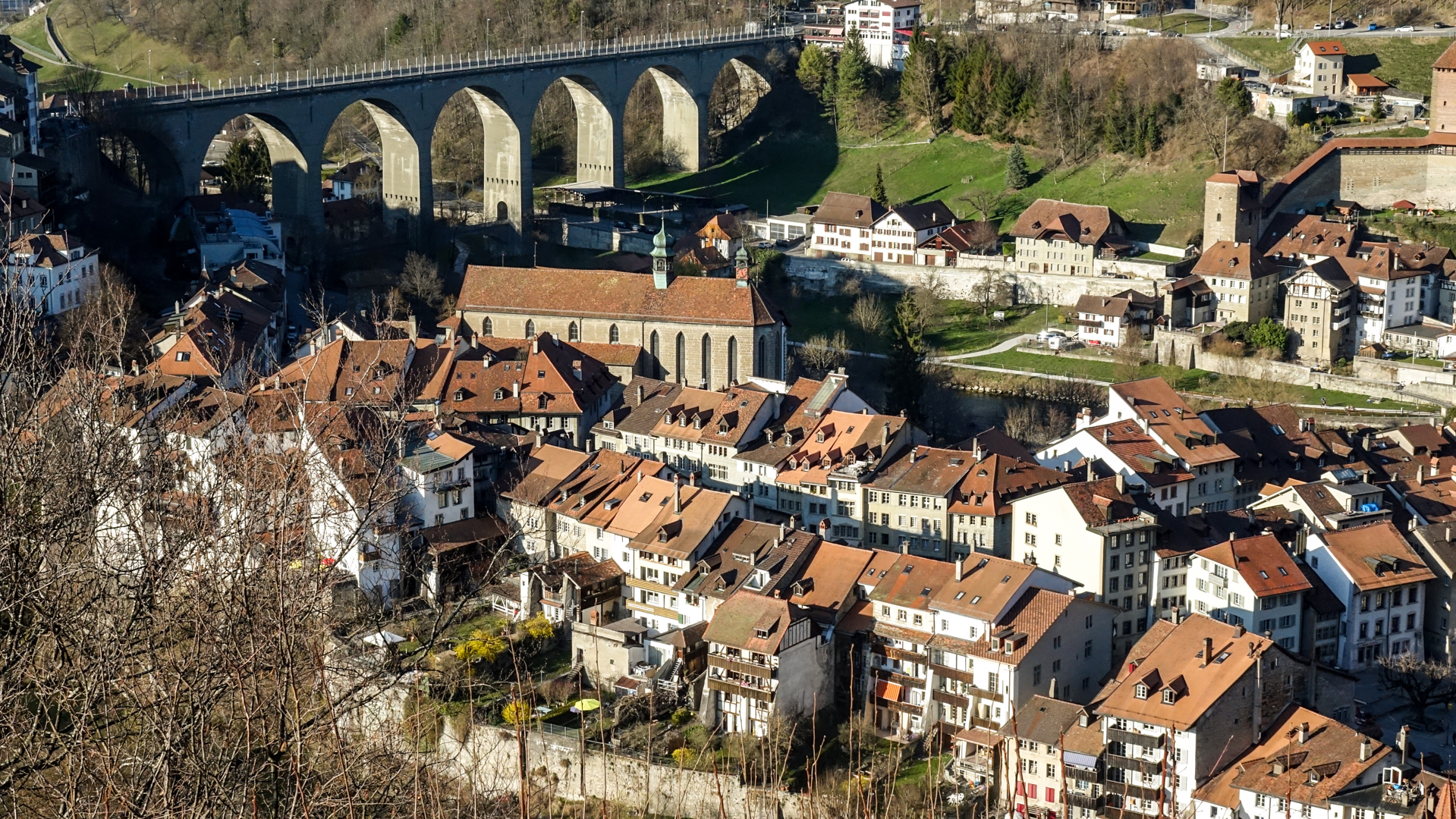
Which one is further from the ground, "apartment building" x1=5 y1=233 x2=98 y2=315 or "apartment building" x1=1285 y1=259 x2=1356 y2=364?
"apartment building" x1=5 y1=233 x2=98 y2=315

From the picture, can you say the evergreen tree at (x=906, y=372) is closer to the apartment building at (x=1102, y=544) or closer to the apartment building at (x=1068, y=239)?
the apartment building at (x=1068, y=239)

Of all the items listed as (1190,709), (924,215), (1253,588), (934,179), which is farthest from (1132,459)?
(934,179)

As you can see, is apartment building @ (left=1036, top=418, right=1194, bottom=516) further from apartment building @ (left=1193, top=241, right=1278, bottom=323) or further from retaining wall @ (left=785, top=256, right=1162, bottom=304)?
retaining wall @ (left=785, top=256, right=1162, bottom=304)

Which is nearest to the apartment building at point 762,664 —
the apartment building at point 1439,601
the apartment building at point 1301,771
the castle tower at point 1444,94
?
the apartment building at point 1301,771

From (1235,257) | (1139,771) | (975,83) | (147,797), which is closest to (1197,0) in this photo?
(975,83)

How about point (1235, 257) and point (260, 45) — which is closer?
point (1235, 257)

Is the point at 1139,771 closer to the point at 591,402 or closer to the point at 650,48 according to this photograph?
the point at 591,402

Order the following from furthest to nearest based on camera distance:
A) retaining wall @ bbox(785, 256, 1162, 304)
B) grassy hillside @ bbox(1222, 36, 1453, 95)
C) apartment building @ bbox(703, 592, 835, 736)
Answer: grassy hillside @ bbox(1222, 36, 1453, 95) < retaining wall @ bbox(785, 256, 1162, 304) < apartment building @ bbox(703, 592, 835, 736)

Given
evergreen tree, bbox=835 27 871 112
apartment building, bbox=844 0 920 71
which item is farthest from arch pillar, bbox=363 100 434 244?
apartment building, bbox=844 0 920 71

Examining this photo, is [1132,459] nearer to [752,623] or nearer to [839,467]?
[839,467]
